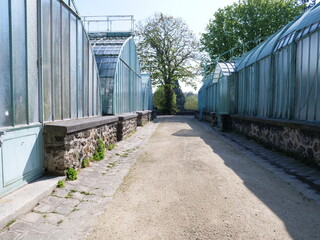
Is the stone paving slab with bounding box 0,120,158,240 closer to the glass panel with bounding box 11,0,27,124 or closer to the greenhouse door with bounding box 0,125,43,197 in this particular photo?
the greenhouse door with bounding box 0,125,43,197

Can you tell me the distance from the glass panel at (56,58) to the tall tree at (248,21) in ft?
70.8

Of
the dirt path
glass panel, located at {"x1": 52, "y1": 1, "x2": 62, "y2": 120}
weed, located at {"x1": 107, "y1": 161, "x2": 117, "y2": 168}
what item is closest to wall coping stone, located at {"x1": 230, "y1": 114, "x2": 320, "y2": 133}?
the dirt path

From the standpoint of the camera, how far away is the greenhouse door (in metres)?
3.49

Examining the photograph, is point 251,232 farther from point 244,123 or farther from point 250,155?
point 244,123

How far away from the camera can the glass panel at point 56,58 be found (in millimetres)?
4969

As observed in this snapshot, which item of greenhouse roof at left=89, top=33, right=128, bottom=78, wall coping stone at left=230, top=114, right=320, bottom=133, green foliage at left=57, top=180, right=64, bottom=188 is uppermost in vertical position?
greenhouse roof at left=89, top=33, right=128, bottom=78

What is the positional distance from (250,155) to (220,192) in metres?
3.64

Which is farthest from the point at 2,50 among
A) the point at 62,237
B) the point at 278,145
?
the point at 278,145

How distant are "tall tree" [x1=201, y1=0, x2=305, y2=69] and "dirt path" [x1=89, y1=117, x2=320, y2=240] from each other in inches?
838

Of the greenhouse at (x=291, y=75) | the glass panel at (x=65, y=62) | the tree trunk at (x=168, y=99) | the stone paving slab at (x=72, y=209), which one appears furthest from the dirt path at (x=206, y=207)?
the tree trunk at (x=168, y=99)

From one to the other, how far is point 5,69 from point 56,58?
1.66 m

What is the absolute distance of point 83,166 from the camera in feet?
18.1

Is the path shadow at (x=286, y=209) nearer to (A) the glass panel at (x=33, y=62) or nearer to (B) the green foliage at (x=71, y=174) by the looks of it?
(B) the green foliage at (x=71, y=174)

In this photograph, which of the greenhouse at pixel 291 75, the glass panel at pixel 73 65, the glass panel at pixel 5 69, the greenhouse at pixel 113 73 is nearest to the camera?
the glass panel at pixel 5 69
